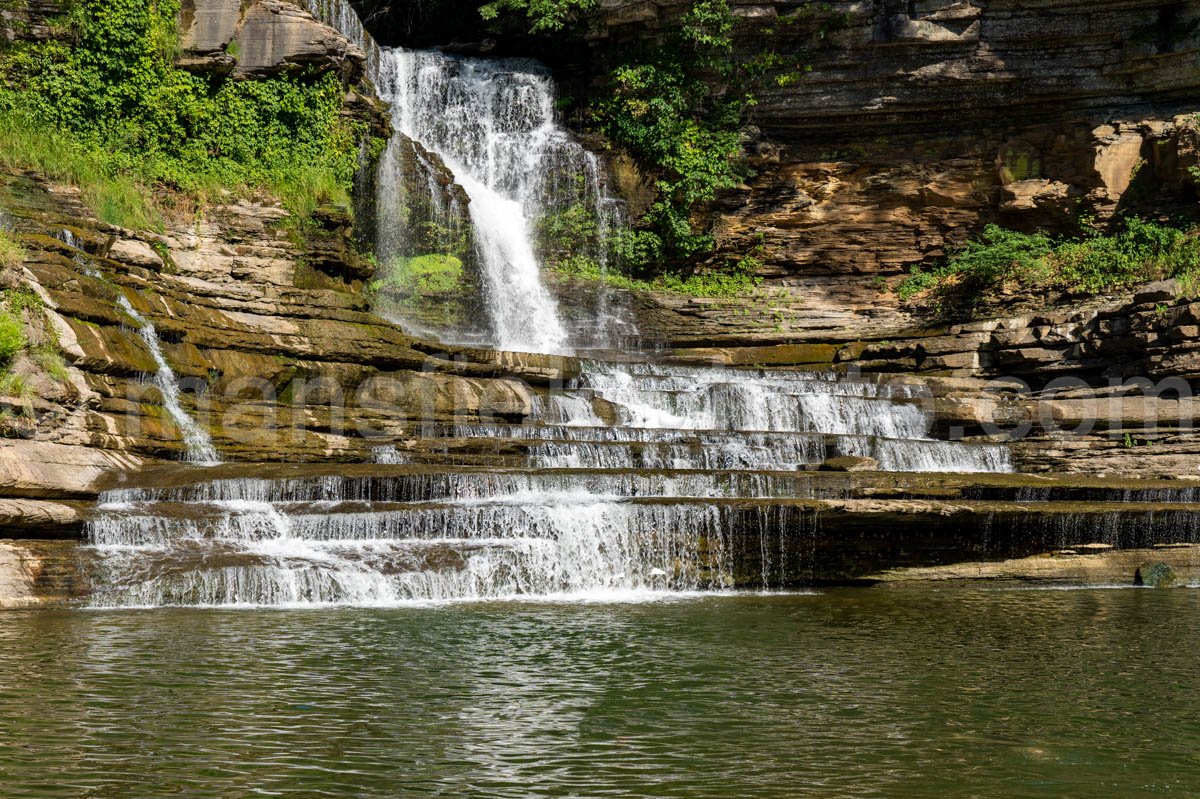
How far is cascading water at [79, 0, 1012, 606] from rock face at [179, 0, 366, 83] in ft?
4.98

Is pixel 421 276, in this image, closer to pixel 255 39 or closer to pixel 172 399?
pixel 255 39

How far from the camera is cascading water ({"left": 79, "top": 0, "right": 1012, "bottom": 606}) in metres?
11.3

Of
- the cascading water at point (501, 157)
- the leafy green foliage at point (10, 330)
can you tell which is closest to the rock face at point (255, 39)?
the cascading water at point (501, 157)

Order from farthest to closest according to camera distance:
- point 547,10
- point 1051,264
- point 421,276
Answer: point 547,10
point 1051,264
point 421,276

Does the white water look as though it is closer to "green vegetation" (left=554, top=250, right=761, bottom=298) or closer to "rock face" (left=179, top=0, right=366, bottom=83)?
"green vegetation" (left=554, top=250, right=761, bottom=298)

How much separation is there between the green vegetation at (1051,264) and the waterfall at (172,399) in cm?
1767

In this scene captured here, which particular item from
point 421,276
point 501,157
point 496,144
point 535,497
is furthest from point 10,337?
point 496,144

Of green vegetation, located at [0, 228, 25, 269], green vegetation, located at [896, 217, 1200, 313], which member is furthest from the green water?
green vegetation, located at [896, 217, 1200, 313]

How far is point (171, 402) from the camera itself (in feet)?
48.2

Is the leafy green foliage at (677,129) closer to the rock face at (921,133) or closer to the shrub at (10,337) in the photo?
the rock face at (921,133)

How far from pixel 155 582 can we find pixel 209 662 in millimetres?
3873

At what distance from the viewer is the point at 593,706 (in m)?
6.25

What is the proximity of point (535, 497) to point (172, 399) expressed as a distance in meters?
5.53

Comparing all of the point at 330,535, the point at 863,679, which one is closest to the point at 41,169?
the point at 330,535
